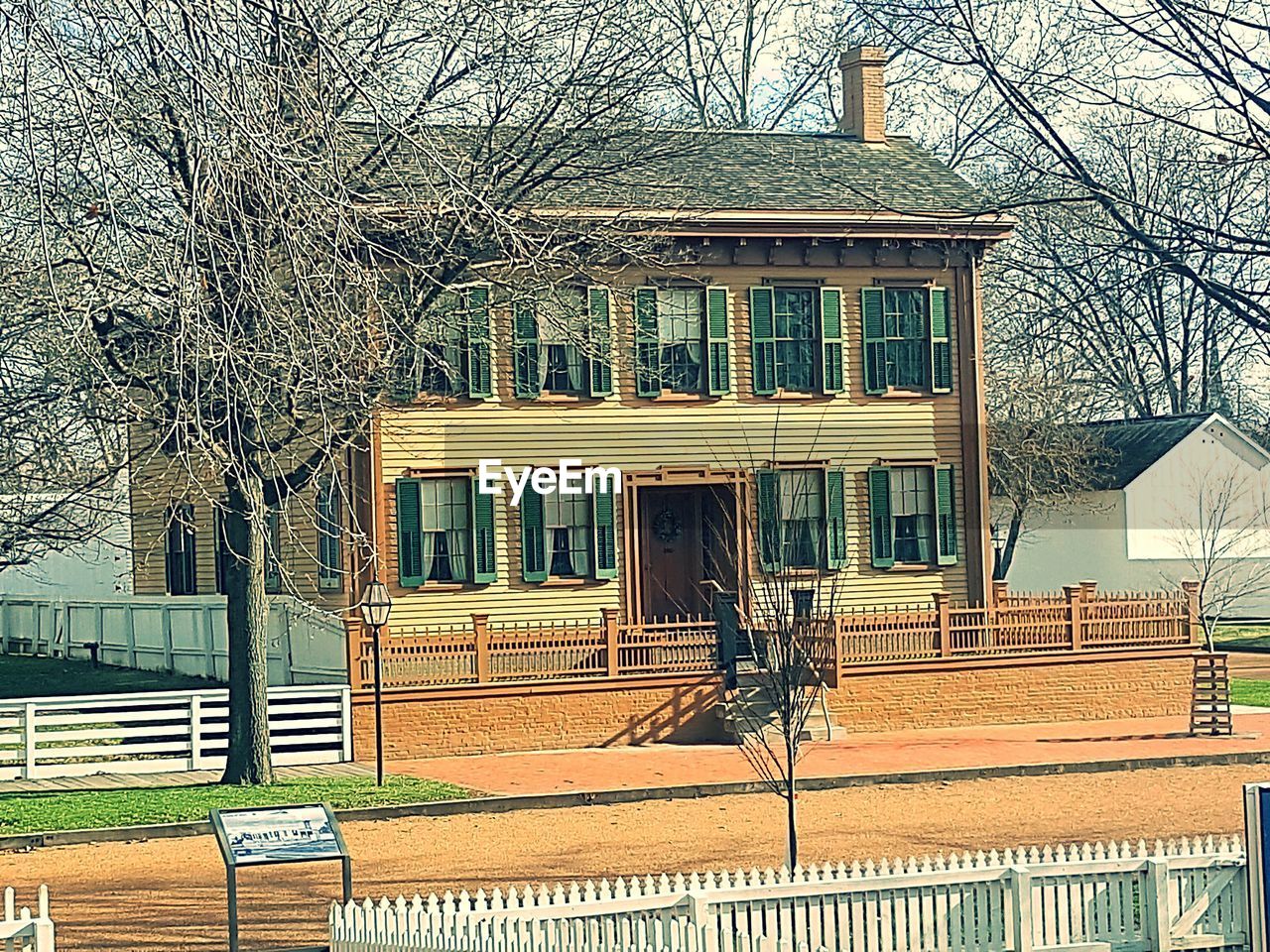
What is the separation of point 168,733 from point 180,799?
3.18 m

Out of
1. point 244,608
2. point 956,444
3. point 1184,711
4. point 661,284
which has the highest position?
point 661,284

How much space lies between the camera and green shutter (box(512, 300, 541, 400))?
30062mm

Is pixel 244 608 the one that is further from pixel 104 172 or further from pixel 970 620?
pixel 104 172

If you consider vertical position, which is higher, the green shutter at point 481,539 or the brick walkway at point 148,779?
the green shutter at point 481,539

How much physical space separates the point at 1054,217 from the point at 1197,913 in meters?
5.26

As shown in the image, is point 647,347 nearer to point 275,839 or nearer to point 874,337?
point 874,337

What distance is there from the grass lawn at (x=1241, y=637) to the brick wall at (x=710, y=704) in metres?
18.7

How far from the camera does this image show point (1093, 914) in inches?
463

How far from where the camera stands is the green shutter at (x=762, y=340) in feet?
103

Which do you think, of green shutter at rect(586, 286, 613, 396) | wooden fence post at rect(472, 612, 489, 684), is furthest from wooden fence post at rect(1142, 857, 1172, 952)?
green shutter at rect(586, 286, 613, 396)

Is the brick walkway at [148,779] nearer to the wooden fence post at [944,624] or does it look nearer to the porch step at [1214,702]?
the wooden fence post at [944,624]

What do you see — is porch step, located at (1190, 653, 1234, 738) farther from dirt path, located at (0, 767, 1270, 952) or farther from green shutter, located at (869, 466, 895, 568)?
green shutter, located at (869, 466, 895, 568)

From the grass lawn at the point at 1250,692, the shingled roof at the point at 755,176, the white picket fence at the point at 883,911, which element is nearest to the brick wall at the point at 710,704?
the grass lawn at the point at 1250,692

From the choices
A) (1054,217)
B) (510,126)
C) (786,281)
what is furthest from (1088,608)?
(1054,217)
